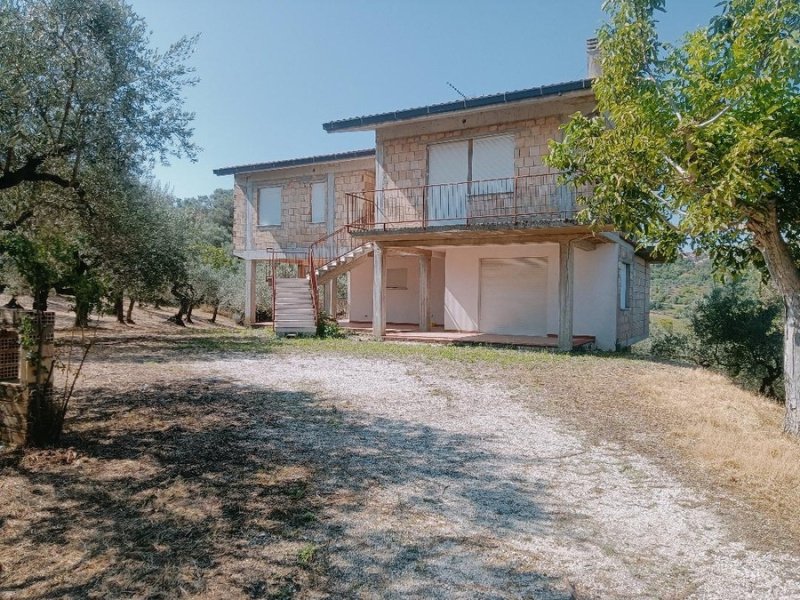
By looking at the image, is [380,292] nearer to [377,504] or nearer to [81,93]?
[81,93]

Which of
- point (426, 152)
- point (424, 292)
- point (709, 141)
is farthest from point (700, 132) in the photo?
point (424, 292)

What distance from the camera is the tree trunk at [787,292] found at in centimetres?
652

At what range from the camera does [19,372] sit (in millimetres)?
4777

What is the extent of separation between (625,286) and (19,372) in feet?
50.5

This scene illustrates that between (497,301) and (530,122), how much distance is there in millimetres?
5284

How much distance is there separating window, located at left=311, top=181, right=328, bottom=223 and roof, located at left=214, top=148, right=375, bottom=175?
0.82 metres

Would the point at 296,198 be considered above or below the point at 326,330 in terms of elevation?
above

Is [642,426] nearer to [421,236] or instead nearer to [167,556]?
[167,556]

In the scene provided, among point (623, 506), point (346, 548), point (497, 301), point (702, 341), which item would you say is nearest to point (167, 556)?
point (346, 548)

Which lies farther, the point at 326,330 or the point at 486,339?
the point at 326,330

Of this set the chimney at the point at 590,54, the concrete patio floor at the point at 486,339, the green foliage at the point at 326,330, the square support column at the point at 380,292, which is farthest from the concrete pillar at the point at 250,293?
the chimney at the point at 590,54

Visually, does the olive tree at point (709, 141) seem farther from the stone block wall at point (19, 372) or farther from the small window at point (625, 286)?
the small window at point (625, 286)

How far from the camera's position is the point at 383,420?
6133 mm

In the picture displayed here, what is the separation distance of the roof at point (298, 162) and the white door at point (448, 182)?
4187 mm
